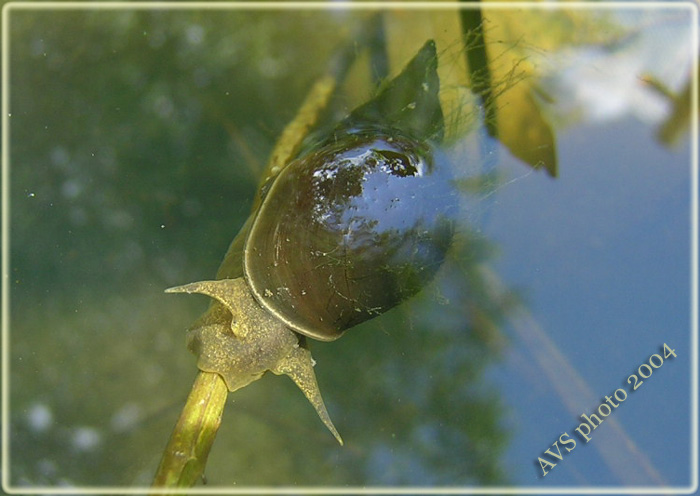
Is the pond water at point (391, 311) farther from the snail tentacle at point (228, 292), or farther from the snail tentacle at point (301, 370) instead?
the snail tentacle at point (228, 292)

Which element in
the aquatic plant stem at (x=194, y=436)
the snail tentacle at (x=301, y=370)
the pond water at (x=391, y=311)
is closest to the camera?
the aquatic plant stem at (x=194, y=436)

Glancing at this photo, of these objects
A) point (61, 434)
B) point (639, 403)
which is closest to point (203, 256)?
point (61, 434)

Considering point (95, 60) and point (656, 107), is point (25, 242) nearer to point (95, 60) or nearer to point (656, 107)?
point (95, 60)

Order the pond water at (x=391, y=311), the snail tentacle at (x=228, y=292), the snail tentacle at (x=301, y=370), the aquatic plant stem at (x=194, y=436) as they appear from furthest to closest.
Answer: the pond water at (x=391, y=311), the snail tentacle at (x=301, y=370), the snail tentacle at (x=228, y=292), the aquatic plant stem at (x=194, y=436)

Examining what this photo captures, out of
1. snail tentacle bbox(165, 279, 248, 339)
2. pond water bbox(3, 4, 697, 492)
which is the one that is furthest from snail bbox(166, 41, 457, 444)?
pond water bbox(3, 4, 697, 492)

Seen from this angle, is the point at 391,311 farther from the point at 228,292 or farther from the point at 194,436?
Result: the point at 194,436

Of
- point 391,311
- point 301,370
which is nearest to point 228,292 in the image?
point 301,370

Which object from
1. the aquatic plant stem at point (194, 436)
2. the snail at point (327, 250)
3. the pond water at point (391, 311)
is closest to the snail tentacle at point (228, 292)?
the snail at point (327, 250)
